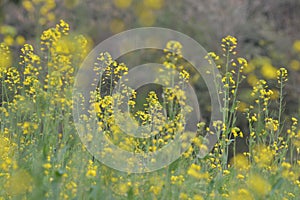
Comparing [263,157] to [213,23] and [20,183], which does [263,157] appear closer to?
[20,183]

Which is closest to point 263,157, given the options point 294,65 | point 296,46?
point 294,65

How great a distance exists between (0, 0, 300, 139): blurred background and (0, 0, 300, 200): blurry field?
0.06ft

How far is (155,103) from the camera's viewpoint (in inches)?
170

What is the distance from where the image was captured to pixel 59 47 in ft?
12.7

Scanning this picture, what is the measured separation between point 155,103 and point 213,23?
5429 millimetres

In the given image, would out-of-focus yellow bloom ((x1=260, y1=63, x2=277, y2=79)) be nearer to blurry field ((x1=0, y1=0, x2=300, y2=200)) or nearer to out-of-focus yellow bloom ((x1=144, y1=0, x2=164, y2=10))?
blurry field ((x1=0, y1=0, x2=300, y2=200))

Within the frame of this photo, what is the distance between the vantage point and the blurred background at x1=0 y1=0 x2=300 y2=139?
859 cm

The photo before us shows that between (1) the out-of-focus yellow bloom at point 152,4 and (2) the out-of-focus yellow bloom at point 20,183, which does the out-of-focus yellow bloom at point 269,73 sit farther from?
(2) the out-of-focus yellow bloom at point 20,183

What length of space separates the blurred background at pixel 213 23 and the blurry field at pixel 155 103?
20 millimetres

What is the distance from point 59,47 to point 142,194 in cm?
108

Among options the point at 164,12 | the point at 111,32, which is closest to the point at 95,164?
the point at 111,32

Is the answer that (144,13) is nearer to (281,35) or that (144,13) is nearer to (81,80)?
(281,35)

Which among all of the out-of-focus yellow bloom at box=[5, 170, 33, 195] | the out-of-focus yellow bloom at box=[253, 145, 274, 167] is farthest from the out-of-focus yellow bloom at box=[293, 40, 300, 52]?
the out-of-focus yellow bloom at box=[5, 170, 33, 195]

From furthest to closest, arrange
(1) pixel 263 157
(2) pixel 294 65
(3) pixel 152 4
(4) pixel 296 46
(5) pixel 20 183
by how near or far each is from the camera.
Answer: (3) pixel 152 4 → (4) pixel 296 46 → (2) pixel 294 65 → (1) pixel 263 157 → (5) pixel 20 183
